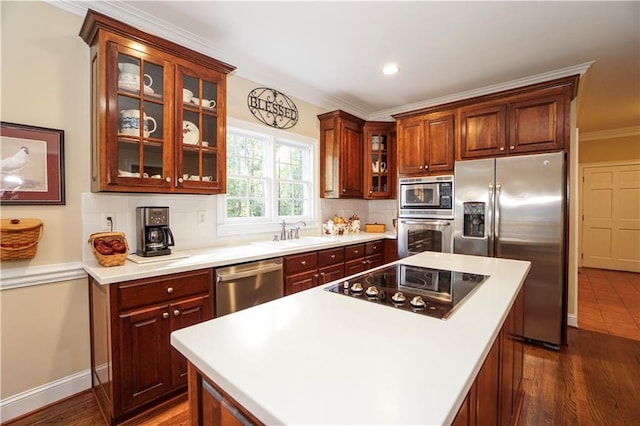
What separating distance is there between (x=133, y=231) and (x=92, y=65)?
45.6 inches

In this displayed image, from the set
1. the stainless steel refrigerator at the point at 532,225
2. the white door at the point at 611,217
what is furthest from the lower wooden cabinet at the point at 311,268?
the white door at the point at 611,217

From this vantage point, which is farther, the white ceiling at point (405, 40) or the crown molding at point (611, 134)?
the crown molding at point (611, 134)

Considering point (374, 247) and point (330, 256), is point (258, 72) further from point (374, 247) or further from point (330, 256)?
point (374, 247)

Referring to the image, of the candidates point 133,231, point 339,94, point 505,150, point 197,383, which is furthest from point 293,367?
point 339,94

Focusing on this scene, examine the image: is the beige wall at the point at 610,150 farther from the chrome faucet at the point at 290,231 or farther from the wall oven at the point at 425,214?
the chrome faucet at the point at 290,231

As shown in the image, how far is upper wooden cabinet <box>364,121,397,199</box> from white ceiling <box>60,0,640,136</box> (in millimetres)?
543

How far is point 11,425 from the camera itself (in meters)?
1.75

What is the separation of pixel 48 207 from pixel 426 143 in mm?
3425

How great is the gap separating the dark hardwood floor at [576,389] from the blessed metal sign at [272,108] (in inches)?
101

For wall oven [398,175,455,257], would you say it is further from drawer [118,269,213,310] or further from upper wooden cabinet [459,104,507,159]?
drawer [118,269,213,310]

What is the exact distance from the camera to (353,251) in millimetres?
3355

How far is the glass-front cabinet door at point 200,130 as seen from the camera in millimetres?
2240

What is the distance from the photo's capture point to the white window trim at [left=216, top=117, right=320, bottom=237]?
9.29 ft

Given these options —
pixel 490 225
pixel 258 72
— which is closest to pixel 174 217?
pixel 258 72
